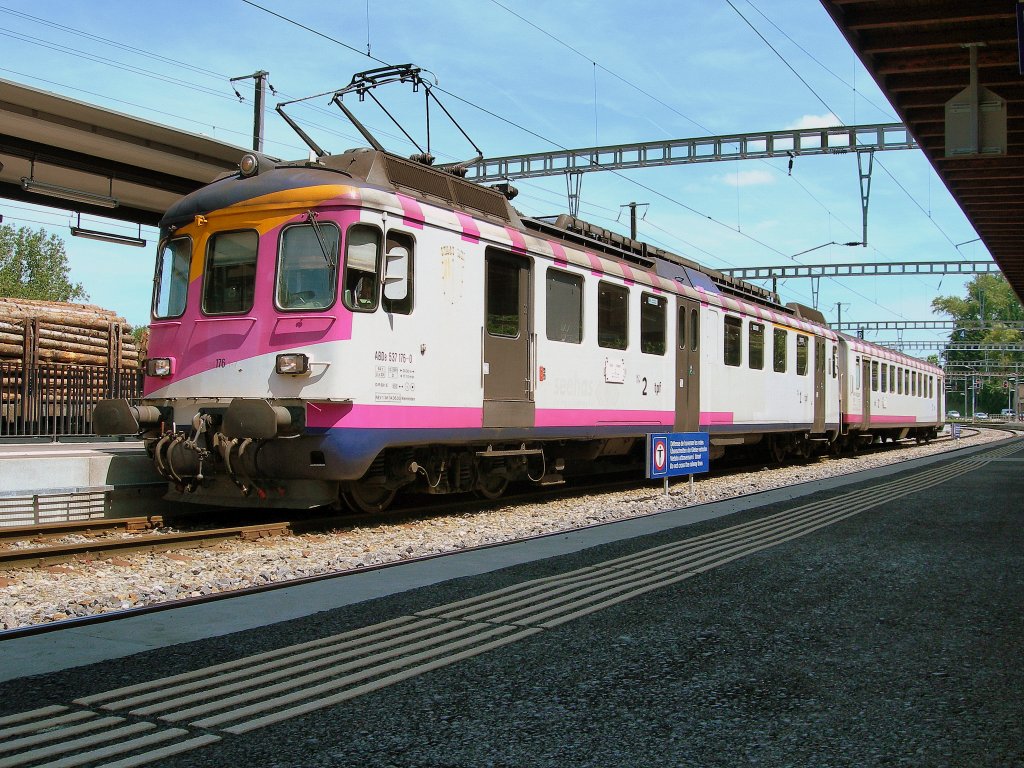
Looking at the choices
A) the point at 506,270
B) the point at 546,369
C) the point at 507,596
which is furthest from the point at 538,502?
the point at 507,596

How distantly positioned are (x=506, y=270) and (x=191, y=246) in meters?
3.45

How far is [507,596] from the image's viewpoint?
5.79 m

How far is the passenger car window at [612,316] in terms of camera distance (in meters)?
12.3

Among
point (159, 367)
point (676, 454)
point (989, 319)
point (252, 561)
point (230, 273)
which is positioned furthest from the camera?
point (989, 319)

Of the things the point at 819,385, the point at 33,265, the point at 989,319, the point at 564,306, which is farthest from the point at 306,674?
the point at 989,319

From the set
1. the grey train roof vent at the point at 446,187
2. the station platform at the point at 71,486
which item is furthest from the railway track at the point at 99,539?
the grey train roof vent at the point at 446,187

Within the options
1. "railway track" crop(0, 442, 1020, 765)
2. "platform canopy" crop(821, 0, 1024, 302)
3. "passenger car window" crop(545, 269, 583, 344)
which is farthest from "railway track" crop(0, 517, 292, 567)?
"platform canopy" crop(821, 0, 1024, 302)

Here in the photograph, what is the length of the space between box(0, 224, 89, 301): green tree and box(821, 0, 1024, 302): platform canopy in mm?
62370

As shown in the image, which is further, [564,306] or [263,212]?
[564,306]

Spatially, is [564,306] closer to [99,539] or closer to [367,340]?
[367,340]

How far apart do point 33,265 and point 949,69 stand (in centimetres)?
6676

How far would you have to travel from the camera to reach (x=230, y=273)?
930 cm

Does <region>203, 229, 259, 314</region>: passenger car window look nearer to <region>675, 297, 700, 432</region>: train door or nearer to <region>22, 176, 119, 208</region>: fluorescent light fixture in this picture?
<region>22, 176, 119, 208</region>: fluorescent light fixture

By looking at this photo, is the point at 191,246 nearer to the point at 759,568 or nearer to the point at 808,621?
Result: the point at 759,568
